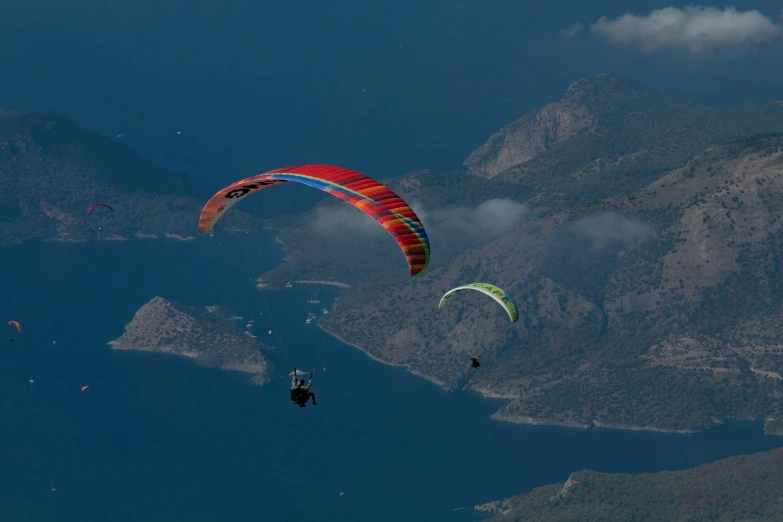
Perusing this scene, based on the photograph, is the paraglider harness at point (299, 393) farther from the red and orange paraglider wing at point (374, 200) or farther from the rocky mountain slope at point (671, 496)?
the rocky mountain slope at point (671, 496)

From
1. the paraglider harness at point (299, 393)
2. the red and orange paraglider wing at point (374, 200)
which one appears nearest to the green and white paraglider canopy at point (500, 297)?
the paraglider harness at point (299, 393)

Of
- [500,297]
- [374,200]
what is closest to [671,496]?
[500,297]

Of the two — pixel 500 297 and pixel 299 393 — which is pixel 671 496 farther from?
pixel 299 393

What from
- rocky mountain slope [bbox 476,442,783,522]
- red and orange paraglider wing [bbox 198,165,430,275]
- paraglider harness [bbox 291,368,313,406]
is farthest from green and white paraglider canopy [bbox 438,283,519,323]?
Answer: rocky mountain slope [bbox 476,442,783,522]

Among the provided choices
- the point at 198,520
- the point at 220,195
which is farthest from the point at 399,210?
the point at 198,520

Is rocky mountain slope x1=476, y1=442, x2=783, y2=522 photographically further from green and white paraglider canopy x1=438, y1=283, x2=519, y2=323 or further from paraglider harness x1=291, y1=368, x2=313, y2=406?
paraglider harness x1=291, y1=368, x2=313, y2=406
